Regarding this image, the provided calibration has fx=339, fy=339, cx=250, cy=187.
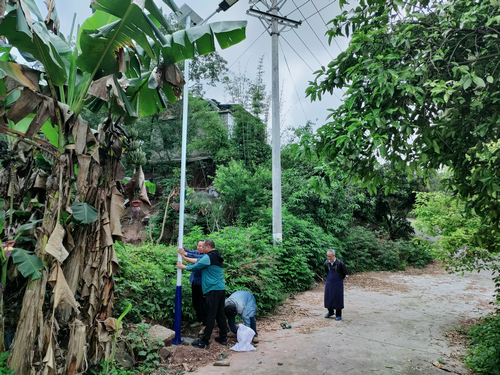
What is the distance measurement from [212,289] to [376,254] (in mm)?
14049


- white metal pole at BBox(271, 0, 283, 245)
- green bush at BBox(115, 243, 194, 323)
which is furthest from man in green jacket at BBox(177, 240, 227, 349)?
white metal pole at BBox(271, 0, 283, 245)

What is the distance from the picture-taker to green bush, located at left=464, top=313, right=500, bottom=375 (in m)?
4.84

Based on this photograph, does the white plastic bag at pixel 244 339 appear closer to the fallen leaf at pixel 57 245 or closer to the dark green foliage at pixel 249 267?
the dark green foliage at pixel 249 267

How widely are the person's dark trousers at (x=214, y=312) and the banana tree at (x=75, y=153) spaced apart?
177 cm

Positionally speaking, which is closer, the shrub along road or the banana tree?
the banana tree

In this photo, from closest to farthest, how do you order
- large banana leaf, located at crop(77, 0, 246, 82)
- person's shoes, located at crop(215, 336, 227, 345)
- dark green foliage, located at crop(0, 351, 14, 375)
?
dark green foliage, located at crop(0, 351, 14, 375) → large banana leaf, located at crop(77, 0, 246, 82) → person's shoes, located at crop(215, 336, 227, 345)

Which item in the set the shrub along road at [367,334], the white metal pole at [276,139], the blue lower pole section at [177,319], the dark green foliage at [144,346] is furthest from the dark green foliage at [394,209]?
the dark green foliage at [144,346]

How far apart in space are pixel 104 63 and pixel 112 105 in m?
0.51

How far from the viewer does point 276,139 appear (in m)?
11.1

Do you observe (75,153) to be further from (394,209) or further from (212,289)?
(394,209)

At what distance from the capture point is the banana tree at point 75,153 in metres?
3.78

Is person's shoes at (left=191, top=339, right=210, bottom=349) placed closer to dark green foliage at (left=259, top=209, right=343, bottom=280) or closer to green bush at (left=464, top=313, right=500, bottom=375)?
green bush at (left=464, top=313, right=500, bottom=375)

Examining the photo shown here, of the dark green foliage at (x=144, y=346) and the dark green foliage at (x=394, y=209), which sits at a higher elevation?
the dark green foliage at (x=394, y=209)

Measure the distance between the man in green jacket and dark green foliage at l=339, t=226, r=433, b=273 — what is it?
10676mm
